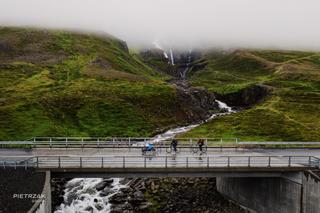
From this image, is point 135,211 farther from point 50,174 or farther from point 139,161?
point 50,174

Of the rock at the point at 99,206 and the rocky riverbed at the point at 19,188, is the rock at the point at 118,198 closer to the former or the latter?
the rock at the point at 99,206

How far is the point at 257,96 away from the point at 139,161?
102 meters

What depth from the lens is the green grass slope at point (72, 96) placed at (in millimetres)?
99938

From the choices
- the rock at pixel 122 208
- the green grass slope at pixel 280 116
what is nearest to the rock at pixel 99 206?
the rock at pixel 122 208

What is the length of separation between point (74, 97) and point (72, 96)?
0.85m

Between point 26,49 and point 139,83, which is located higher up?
point 26,49

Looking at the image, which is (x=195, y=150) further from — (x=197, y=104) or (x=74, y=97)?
(x=197, y=104)

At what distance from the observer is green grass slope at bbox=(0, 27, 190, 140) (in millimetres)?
99938

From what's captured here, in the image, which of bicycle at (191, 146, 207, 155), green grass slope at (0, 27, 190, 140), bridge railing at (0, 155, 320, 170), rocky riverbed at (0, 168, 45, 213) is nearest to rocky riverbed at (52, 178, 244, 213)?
bicycle at (191, 146, 207, 155)

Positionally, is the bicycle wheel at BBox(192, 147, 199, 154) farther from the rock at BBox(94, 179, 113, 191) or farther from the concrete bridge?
the rock at BBox(94, 179, 113, 191)

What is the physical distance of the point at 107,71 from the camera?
15550 centimetres

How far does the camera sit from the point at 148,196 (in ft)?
203

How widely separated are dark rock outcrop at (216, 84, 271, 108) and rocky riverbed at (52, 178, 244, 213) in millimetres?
83735

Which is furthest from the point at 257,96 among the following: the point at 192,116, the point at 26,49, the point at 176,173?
the point at 176,173
